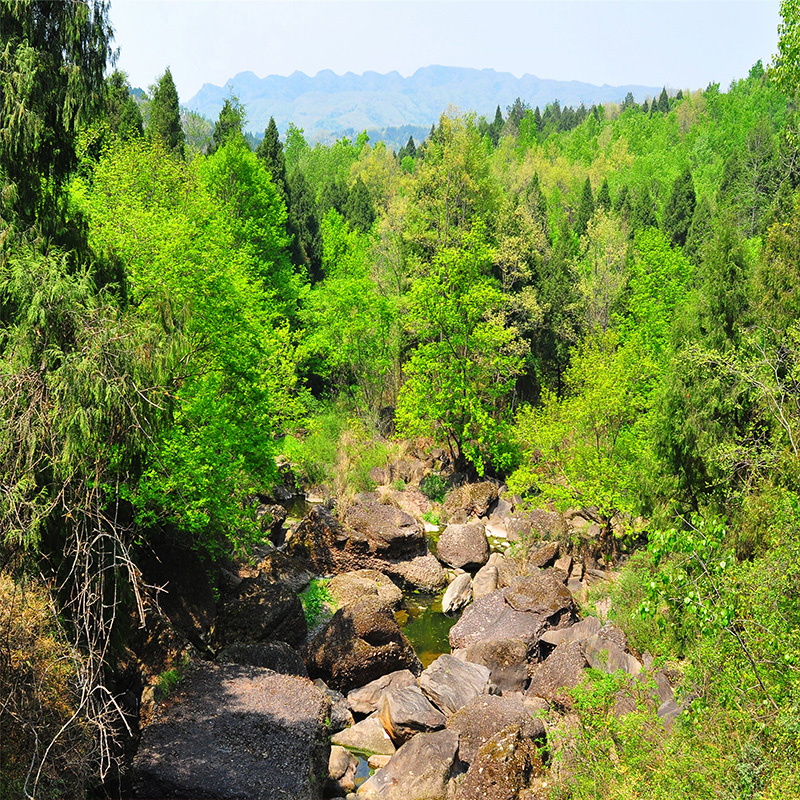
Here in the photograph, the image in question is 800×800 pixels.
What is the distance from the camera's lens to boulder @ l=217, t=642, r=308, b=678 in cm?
1530

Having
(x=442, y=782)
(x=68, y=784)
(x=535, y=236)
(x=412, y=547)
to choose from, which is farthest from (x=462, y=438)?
(x=68, y=784)

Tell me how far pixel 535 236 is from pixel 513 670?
27.9m

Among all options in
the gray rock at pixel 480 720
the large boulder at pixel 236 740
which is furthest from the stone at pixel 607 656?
the large boulder at pixel 236 740

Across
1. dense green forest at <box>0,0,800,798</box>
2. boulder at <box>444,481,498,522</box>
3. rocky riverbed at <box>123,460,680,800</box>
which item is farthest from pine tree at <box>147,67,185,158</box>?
rocky riverbed at <box>123,460,680,800</box>

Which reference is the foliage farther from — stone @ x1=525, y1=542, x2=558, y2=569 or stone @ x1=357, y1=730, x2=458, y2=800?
stone @ x1=525, y1=542, x2=558, y2=569

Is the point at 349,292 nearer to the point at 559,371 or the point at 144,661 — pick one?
the point at 559,371

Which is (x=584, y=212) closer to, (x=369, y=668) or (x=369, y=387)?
(x=369, y=387)

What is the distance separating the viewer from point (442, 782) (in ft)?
42.5

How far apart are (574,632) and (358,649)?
18.8ft

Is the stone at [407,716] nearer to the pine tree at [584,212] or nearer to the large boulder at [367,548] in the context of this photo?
the large boulder at [367,548]

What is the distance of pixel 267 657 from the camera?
1552 centimetres

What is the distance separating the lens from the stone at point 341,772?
13500 mm

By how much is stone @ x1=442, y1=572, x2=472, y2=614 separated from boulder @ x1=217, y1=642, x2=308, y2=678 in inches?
263

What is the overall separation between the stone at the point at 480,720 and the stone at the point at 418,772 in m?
0.29
